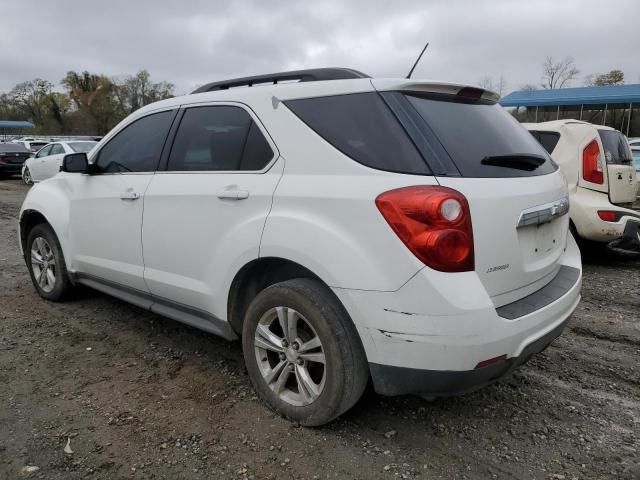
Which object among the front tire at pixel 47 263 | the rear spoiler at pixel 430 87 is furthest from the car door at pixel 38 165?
the rear spoiler at pixel 430 87

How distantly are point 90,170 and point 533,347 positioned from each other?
132 inches

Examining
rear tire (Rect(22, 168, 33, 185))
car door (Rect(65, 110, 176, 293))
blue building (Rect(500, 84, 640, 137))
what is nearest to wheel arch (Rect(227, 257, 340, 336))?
car door (Rect(65, 110, 176, 293))

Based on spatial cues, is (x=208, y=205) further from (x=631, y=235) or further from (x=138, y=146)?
(x=631, y=235)

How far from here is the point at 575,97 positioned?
1221 inches

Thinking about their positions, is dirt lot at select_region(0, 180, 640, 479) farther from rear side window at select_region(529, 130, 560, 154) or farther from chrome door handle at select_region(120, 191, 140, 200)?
rear side window at select_region(529, 130, 560, 154)

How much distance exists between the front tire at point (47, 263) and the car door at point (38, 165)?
12265mm

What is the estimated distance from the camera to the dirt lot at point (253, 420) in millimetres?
2367

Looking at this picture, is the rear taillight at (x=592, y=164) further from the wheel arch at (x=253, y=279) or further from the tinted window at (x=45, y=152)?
the tinted window at (x=45, y=152)

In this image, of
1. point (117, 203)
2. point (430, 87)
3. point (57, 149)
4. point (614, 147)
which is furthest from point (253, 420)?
point (57, 149)

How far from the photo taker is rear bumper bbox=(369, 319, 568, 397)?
2.18 metres

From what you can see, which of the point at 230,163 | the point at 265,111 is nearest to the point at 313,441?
the point at 230,163

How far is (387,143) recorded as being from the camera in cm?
234

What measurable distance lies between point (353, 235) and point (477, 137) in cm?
86

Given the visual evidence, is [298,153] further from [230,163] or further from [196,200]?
[196,200]
